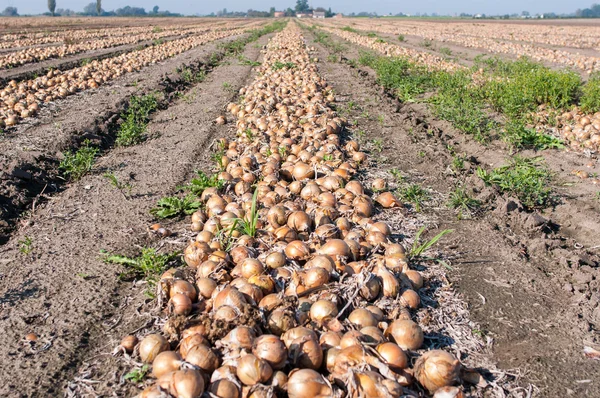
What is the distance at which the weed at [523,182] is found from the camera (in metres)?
4.64

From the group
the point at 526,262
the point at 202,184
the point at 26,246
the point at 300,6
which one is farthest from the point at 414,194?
the point at 300,6

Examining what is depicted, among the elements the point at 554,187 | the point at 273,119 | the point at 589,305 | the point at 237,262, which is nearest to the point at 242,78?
the point at 273,119

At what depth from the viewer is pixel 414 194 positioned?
4473 mm

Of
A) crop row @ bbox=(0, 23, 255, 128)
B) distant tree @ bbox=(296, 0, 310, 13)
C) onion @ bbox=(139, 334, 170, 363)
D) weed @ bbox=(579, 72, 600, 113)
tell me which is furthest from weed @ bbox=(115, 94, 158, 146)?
distant tree @ bbox=(296, 0, 310, 13)

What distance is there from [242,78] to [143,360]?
32.5 ft

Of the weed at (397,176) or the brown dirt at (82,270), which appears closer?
the brown dirt at (82,270)

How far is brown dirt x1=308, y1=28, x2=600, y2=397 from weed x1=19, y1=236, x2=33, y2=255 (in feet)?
10.9

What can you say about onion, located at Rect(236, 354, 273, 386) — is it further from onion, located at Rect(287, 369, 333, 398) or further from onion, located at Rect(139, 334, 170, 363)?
onion, located at Rect(139, 334, 170, 363)

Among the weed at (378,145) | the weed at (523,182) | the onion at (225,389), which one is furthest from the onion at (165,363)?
the weed at (378,145)

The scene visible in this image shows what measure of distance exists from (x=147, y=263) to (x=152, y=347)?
3.40 feet

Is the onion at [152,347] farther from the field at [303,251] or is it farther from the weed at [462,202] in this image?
the weed at [462,202]

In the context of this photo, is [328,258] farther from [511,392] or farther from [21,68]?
[21,68]

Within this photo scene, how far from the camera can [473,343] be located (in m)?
2.58

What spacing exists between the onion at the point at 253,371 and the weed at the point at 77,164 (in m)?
3.98
